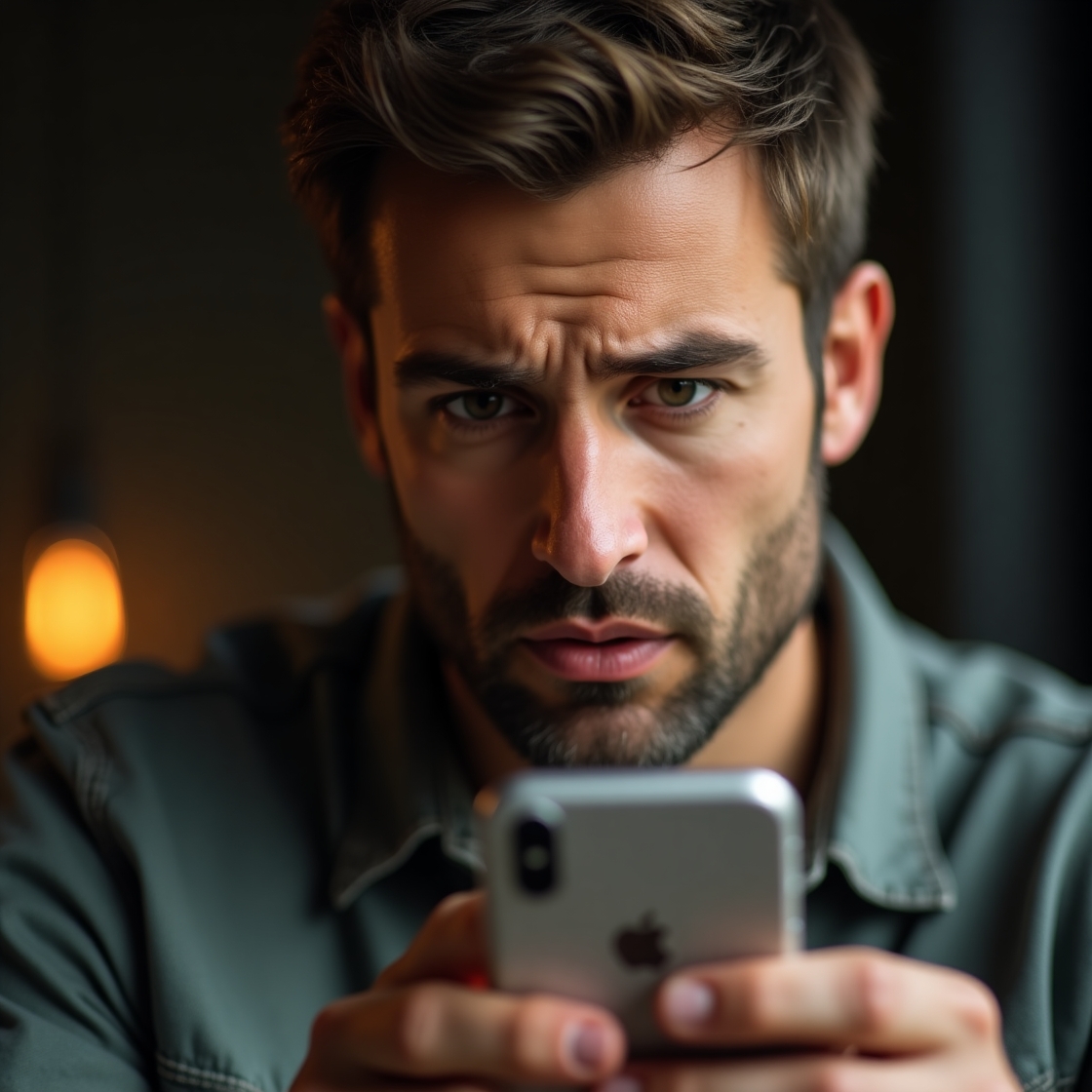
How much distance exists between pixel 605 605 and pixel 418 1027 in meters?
0.45

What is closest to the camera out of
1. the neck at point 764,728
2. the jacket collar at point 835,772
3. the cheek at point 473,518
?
the cheek at point 473,518

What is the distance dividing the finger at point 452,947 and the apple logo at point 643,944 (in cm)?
9

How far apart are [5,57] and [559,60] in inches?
75.2

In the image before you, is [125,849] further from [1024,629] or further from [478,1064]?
[1024,629]

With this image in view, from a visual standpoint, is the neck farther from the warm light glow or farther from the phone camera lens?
the warm light glow

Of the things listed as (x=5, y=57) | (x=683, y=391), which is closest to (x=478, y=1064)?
(x=683, y=391)

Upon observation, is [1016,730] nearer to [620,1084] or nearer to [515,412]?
[515,412]

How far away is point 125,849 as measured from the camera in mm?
1252

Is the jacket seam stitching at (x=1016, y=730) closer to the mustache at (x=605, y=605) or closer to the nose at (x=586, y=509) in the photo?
the mustache at (x=605, y=605)

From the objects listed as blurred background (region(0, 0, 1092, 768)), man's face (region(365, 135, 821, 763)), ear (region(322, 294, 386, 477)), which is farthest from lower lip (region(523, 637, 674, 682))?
blurred background (region(0, 0, 1092, 768))

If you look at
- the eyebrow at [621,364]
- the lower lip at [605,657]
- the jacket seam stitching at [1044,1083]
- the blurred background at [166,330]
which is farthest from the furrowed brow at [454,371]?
the blurred background at [166,330]

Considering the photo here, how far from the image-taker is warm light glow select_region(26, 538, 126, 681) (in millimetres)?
2199

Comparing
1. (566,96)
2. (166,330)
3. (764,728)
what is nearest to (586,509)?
(566,96)

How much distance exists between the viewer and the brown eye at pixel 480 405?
45.0 inches
